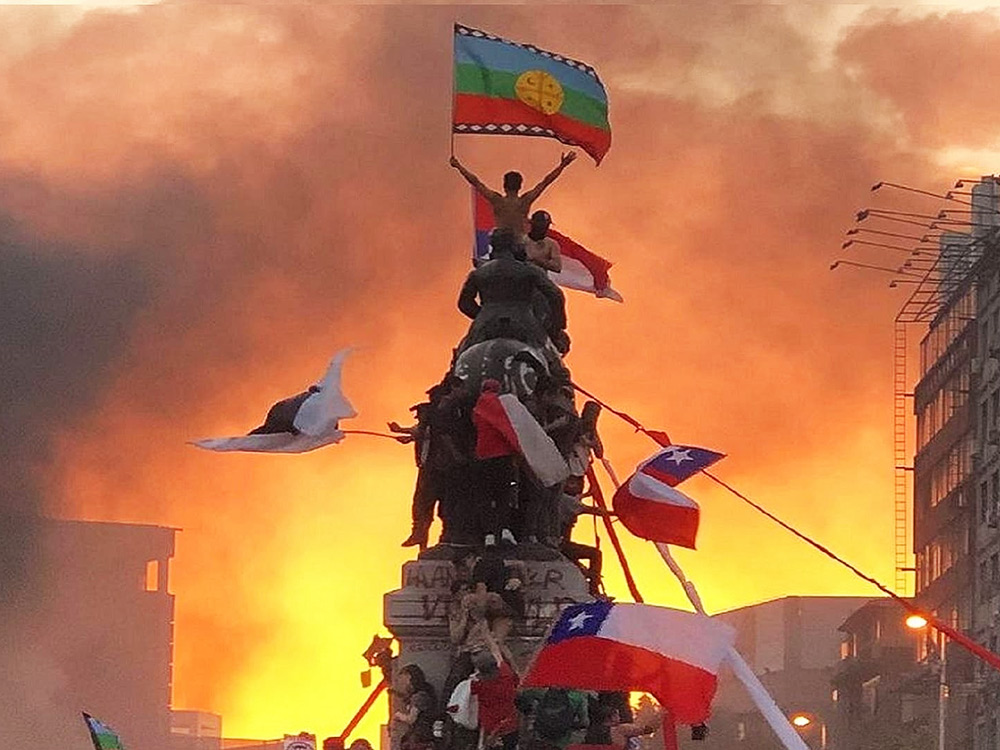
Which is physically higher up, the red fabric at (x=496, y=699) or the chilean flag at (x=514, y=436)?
the chilean flag at (x=514, y=436)

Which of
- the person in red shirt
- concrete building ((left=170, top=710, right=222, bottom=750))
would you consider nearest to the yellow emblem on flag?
the person in red shirt

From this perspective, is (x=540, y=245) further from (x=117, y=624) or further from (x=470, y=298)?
(x=117, y=624)

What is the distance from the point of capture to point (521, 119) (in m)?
39.4

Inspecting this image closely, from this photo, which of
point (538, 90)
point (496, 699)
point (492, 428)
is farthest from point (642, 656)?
point (538, 90)

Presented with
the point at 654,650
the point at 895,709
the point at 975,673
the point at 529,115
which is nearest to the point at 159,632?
the point at 975,673

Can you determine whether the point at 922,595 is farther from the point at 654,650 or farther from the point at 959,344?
the point at 654,650

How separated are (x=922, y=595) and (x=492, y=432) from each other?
84615 millimetres

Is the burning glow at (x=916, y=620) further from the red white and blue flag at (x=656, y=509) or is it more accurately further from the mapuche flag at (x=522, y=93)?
the mapuche flag at (x=522, y=93)

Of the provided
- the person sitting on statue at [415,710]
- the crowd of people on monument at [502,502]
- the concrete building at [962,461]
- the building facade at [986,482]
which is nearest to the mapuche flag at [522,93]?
the crowd of people on monument at [502,502]

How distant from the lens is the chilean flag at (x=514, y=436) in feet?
105

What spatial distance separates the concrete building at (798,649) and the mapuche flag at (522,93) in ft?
337

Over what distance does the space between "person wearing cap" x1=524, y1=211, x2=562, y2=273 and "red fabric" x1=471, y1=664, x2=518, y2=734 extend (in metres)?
5.83

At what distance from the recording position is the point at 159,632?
9394 cm

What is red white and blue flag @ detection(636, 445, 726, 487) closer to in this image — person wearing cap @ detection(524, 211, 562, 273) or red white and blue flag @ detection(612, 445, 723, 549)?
red white and blue flag @ detection(612, 445, 723, 549)
